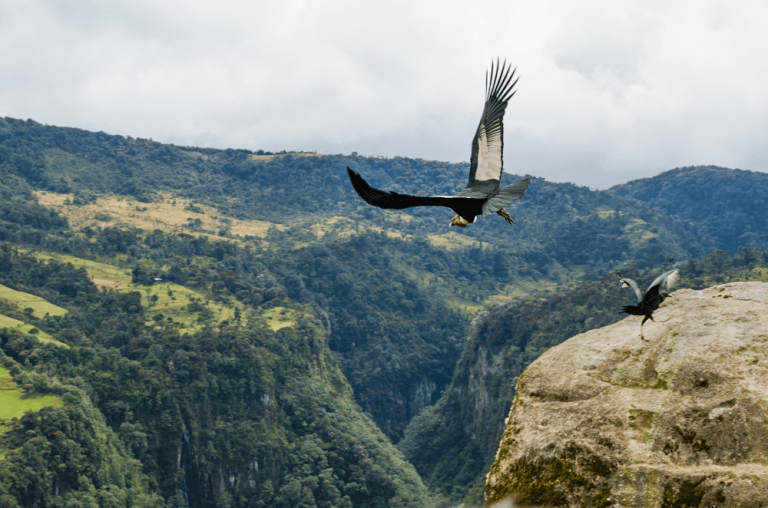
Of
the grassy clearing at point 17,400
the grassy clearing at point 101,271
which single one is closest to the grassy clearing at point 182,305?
the grassy clearing at point 101,271

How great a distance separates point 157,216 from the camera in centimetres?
12006

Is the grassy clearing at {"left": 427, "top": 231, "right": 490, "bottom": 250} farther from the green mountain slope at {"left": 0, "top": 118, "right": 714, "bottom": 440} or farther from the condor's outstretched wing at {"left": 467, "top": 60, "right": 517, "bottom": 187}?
the condor's outstretched wing at {"left": 467, "top": 60, "right": 517, "bottom": 187}

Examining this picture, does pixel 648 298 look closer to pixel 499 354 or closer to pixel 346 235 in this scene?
pixel 499 354

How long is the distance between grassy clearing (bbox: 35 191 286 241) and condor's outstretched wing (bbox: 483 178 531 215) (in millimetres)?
107521

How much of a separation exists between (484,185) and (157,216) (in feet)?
415

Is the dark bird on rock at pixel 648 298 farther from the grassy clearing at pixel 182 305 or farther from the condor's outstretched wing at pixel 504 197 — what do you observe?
the grassy clearing at pixel 182 305

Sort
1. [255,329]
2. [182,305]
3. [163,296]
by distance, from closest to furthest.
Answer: [255,329] → [182,305] → [163,296]

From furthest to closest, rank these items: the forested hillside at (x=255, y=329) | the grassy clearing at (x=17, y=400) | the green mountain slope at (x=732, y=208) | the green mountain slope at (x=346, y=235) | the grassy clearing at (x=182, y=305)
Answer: the green mountain slope at (x=732, y=208) → the green mountain slope at (x=346, y=235) → the grassy clearing at (x=182, y=305) → the forested hillside at (x=255, y=329) → the grassy clearing at (x=17, y=400)

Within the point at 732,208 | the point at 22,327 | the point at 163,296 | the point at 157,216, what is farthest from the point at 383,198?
the point at 732,208

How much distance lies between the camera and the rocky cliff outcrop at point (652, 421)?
3963 mm

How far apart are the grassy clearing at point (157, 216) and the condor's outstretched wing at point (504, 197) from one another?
353 feet

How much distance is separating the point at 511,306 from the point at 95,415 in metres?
54.0

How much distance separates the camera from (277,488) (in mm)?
57625

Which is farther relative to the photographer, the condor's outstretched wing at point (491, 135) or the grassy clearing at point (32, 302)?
the grassy clearing at point (32, 302)
